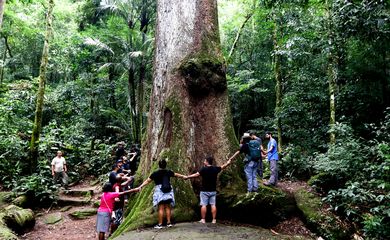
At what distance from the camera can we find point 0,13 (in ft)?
14.3

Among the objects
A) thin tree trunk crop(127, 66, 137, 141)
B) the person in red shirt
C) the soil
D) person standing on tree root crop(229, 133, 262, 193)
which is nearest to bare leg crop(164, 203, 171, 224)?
the soil

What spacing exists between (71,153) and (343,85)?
1271 centimetres

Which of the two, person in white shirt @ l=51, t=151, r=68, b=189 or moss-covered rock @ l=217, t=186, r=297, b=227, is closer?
moss-covered rock @ l=217, t=186, r=297, b=227

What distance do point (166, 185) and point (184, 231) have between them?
913 millimetres

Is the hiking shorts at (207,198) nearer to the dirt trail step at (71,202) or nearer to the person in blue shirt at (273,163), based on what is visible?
the person in blue shirt at (273,163)

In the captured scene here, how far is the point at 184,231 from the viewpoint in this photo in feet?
19.0

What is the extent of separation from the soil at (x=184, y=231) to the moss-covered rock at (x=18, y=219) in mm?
209

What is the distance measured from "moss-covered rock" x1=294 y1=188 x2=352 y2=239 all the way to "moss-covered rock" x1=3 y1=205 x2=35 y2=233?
7.30 m

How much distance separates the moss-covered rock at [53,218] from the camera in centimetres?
998

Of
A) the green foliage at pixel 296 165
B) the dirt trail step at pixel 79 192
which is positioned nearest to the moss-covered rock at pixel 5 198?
the dirt trail step at pixel 79 192

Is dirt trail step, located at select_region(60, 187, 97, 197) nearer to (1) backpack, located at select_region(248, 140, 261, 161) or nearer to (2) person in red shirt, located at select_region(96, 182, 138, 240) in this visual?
(2) person in red shirt, located at select_region(96, 182, 138, 240)

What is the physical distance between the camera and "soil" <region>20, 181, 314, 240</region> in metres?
5.68

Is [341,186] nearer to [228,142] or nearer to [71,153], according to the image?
[228,142]

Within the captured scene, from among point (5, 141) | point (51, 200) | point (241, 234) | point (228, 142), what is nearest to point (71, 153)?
point (5, 141)
